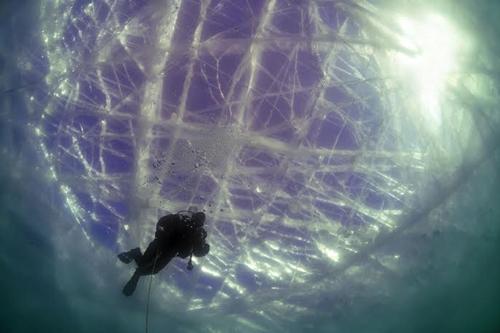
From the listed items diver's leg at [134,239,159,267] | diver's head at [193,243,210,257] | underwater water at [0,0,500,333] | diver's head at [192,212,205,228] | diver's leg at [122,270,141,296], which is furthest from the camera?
underwater water at [0,0,500,333]

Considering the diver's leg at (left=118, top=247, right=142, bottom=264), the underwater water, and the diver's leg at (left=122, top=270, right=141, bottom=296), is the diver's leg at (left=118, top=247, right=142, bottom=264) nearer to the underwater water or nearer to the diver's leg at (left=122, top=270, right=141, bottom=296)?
the diver's leg at (left=122, top=270, right=141, bottom=296)

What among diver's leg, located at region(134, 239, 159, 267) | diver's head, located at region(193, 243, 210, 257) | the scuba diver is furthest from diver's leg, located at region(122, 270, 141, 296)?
diver's head, located at region(193, 243, 210, 257)

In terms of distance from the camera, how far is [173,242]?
612 centimetres

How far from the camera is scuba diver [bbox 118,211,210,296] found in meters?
5.93

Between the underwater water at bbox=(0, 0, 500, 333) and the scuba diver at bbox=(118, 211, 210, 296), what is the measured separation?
222cm

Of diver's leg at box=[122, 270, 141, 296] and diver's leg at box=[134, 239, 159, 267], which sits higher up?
diver's leg at box=[134, 239, 159, 267]

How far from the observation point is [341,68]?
23.5 ft

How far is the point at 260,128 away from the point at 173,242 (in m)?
3.18

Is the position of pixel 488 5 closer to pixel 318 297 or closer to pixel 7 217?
pixel 318 297

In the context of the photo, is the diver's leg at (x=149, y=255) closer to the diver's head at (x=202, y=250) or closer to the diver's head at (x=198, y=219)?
the diver's head at (x=202, y=250)

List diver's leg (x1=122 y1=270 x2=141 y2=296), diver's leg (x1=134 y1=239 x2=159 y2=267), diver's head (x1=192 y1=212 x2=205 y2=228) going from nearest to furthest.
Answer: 1. diver's head (x1=192 y1=212 x2=205 y2=228)
2. diver's leg (x1=134 y1=239 x2=159 y2=267)
3. diver's leg (x1=122 y1=270 x2=141 y2=296)

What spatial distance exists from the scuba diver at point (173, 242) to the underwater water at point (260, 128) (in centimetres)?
222

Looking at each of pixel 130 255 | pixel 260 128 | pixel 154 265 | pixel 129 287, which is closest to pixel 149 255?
pixel 154 265

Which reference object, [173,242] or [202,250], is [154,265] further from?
[202,250]
